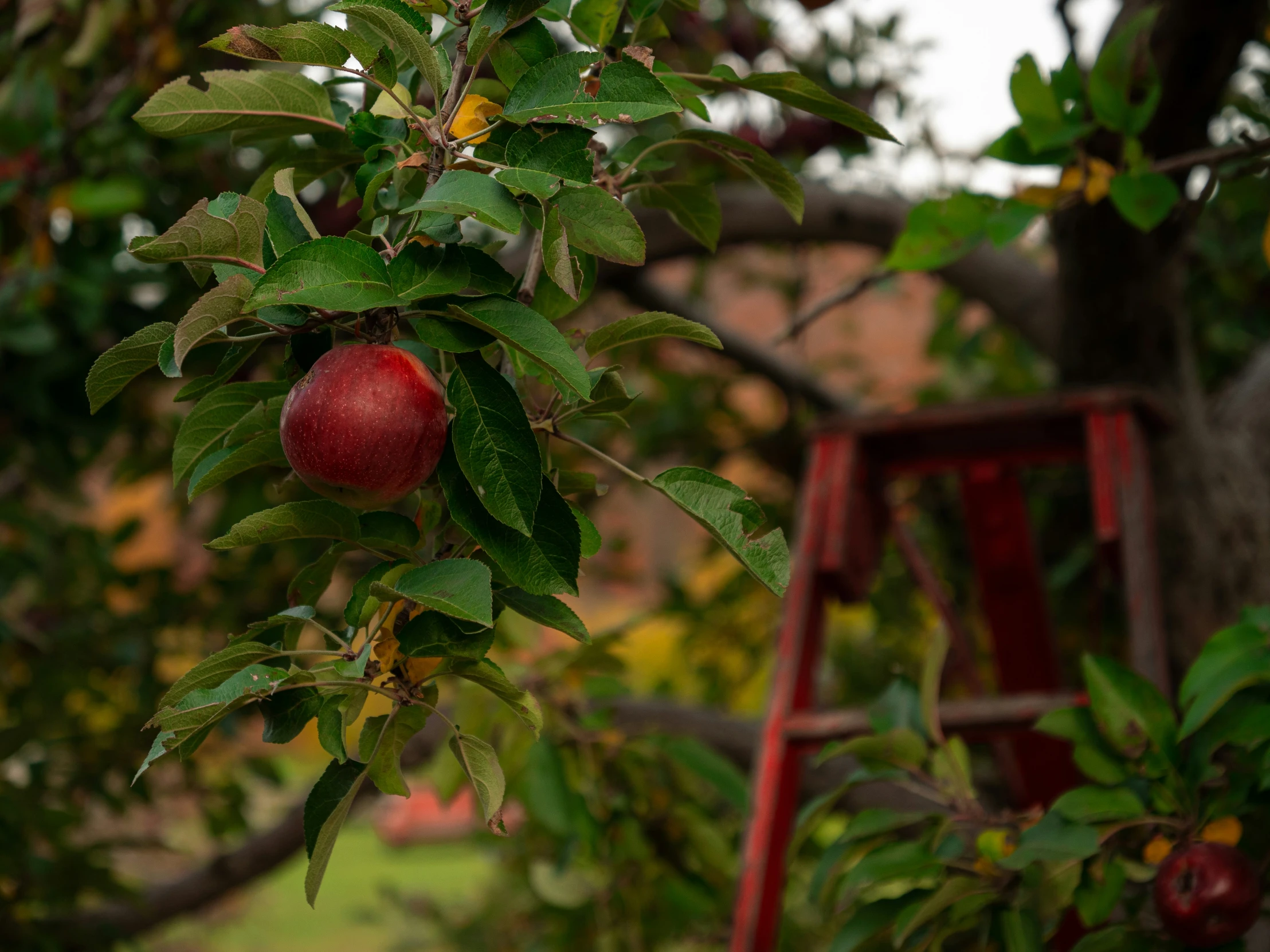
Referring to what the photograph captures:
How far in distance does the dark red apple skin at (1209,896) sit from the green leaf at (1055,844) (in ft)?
0.19

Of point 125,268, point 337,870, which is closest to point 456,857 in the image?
point 337,870

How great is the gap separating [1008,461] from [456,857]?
5752 mm

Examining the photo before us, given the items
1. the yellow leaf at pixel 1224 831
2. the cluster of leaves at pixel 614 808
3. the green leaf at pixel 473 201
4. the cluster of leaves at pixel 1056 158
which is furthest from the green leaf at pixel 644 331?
the cluster of leaves at pixel 614 808

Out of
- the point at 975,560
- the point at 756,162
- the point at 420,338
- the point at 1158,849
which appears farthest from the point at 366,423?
the point at 975,560

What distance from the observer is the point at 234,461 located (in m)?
0.53

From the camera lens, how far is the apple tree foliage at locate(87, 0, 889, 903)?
480mm

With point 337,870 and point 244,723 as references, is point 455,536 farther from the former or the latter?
point 337,870

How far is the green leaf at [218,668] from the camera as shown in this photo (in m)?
0.49

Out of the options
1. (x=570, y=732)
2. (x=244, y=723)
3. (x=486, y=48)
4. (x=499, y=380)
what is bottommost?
(x=244, y=723)

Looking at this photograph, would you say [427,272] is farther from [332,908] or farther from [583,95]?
[332,908]

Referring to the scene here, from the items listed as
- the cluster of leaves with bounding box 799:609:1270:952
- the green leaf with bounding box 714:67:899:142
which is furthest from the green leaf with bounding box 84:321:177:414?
the cluster of leaves with bounding box 799:609:1270:952

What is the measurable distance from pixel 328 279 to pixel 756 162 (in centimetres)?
29

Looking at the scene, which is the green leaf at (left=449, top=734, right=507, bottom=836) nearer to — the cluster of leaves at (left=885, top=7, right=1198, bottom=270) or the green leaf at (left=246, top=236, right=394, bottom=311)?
the green leaf at (left=246, top=236, right=394, bottom=311)

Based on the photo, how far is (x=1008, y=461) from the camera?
140cm
